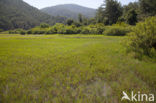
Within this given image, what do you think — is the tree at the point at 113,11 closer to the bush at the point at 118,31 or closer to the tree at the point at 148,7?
the tree at the point at 148,7

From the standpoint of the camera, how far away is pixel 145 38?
7754 millimetres

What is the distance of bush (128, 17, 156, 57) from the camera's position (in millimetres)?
7555

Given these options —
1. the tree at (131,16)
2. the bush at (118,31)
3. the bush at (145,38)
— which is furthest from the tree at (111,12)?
the bush at (145,38)

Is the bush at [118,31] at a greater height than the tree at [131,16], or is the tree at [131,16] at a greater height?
the tree at [131,16]

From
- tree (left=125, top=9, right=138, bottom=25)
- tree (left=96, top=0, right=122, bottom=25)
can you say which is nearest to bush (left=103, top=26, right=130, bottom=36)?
tree (left=125, top=9, right=138, bottom=25)

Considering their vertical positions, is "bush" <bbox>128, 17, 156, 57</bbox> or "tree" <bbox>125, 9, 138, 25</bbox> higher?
"tree" <bbox>125, 9, 138, 25</bbox>

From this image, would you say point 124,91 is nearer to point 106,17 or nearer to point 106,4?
point 106,17

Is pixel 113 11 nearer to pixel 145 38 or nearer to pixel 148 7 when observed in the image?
pixel 148 7

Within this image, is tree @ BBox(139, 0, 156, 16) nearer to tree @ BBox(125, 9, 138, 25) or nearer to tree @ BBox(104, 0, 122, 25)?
tree @ BBox(125, 9, 138, 25)

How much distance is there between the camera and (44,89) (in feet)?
12.3

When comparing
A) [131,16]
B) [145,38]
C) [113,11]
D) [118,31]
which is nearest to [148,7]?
[131,16]

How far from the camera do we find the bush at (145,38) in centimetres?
755

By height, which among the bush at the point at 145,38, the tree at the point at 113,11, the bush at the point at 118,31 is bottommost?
the bush at the point at 145,38

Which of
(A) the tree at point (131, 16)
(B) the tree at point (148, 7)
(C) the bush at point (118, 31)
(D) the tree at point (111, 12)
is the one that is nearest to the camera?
(C) the bush at point (118, 31)
